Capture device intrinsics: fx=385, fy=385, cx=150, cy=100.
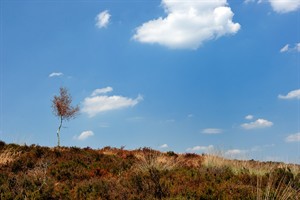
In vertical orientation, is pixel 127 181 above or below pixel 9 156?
below

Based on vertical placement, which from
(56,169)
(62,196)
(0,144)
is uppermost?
(0,144)

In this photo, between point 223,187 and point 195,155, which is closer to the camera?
point 223,187

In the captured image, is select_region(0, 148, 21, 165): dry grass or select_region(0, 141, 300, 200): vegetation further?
select_region(0, 148, 21, 165): dry grass

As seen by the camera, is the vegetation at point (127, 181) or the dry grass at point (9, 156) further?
the dry grass at point (9, 156)

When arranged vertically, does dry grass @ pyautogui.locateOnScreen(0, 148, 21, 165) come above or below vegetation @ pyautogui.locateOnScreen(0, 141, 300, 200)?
above

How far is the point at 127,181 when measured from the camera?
11.1 m

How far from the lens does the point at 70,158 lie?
16.9 m

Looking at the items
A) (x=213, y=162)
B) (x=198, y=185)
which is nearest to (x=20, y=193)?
(x=198, y=185)

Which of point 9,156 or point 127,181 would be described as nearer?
point 127,181

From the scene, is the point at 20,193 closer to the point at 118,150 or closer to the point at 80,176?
the point at 80,176

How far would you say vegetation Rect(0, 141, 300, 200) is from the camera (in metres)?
9.86

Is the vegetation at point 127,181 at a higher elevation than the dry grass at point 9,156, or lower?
lower

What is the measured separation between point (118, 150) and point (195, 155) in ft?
14.6

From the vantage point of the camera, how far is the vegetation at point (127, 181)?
986 centimetres
